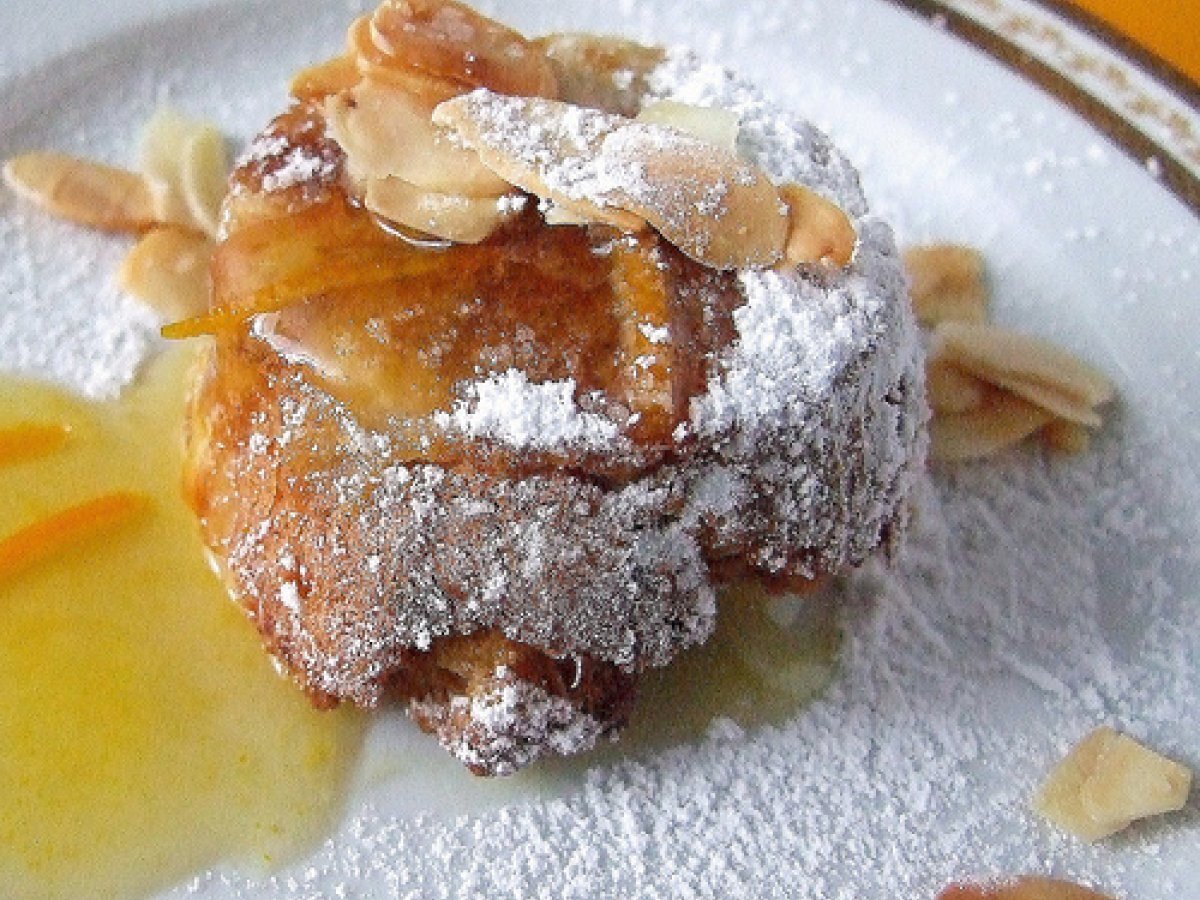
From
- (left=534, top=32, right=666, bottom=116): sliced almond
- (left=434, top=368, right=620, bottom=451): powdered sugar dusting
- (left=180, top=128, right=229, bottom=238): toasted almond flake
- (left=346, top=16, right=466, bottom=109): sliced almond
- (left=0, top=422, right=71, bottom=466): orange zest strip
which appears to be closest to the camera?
(left=434, top=368, right=620, bottom=451): powdered sugar dusting

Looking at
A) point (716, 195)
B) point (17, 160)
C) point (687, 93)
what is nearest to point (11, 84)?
point (17, 160)

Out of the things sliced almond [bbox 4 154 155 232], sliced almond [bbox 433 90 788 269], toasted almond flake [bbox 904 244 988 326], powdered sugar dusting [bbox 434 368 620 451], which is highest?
sliced almond [bbox 433 90 788 269]

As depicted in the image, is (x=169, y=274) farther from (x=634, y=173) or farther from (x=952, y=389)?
(x=952, y=389)

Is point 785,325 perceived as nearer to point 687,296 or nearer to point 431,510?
point 687,296

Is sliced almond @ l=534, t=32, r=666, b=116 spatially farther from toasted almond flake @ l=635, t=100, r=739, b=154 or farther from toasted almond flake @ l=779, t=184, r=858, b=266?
toasted almond flake @ l=779, t=184, r=858, b=266

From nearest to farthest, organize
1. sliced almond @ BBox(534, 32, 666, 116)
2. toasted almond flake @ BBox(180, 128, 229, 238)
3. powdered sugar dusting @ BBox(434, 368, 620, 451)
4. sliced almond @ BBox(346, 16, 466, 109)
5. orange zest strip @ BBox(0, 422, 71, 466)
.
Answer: powdered sugar dusting @ BBox(434, 368, 620, 451) → sliced almond @ BBox(346, 16, 466, 109) → sliced almond @ BBox(534, 32, 666, 116) → orange zest strip @ BBox(0, 422, 71, 466) → toasted almond flake @ BBox(180, 128, 229, 238)

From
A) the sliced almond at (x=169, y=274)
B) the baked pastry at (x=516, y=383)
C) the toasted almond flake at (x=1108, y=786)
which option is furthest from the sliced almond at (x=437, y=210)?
the toasted almond flake at (x=1108, y=786)

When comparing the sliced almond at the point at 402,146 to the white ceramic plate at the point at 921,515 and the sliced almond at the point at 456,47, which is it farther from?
the white ceramic plate at the point at 921,515

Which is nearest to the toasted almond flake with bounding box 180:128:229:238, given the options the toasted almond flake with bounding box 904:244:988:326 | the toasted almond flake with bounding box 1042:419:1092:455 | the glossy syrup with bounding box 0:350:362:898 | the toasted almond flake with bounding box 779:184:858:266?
the glossy syrup with bounding box 0:350:362:898
